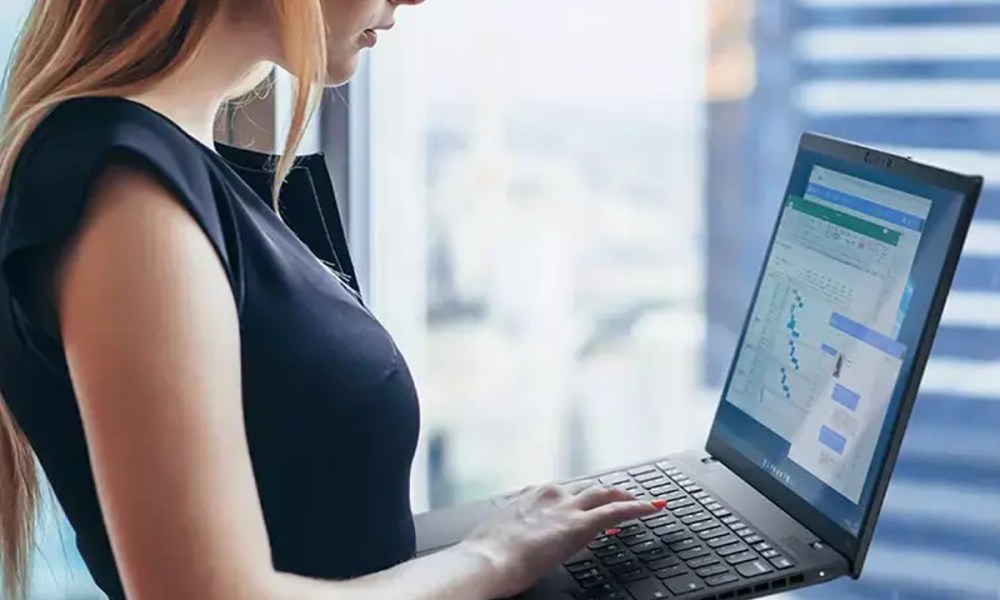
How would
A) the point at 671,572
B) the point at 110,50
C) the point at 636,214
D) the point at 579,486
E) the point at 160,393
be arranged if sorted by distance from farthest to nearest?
the point at 636,214, the point at 579,486, the point at 671,572, the point at 110,50, the point at 160,393

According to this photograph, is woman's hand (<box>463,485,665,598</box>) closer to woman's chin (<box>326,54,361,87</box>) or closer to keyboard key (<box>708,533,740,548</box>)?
keyboard key (<box>708,533,740,548</box>)

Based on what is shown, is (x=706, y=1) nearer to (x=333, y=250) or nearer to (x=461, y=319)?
(x=461, y=319)

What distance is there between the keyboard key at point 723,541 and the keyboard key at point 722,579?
0.16 ft

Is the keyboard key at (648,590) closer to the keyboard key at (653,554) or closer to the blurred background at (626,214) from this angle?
the keyboard key at (653,554)

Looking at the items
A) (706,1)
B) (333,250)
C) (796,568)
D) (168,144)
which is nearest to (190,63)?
(168,144)

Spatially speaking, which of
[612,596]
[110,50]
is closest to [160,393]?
[110,50]

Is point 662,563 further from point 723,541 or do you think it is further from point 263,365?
point 263,365

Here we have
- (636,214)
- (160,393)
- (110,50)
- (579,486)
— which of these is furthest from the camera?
(636,214)

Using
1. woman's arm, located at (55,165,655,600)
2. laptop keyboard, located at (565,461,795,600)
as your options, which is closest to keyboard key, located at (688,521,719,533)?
laptop keyboard, located at (565,461,795,600)

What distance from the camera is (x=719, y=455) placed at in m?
1.12

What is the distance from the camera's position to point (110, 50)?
0.80 meters

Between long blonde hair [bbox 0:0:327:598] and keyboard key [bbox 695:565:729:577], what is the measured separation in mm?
423

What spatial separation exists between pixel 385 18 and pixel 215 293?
0.31m

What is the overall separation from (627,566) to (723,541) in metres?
0.08
